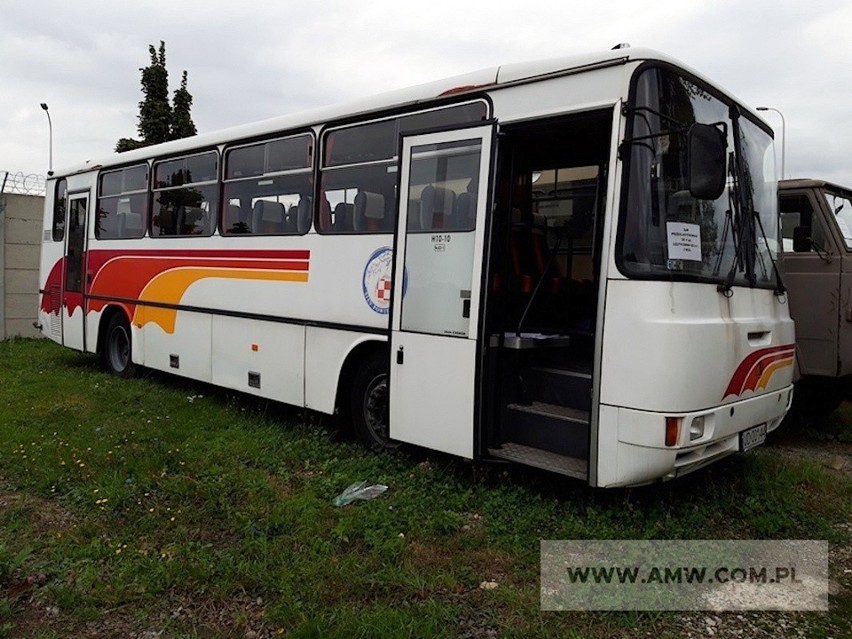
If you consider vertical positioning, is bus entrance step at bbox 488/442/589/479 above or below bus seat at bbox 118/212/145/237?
below

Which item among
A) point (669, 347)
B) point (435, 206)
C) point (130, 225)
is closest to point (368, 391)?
point (435, 206)

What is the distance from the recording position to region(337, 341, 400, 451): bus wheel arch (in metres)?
6.00

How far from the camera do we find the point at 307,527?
456 centimetres

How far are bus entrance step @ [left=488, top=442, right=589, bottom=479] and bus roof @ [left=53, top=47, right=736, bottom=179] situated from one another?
2.47m

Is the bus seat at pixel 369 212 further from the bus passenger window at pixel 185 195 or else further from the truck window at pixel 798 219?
the truck window at pixel 798 219

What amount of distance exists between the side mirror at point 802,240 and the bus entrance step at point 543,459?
3.77m

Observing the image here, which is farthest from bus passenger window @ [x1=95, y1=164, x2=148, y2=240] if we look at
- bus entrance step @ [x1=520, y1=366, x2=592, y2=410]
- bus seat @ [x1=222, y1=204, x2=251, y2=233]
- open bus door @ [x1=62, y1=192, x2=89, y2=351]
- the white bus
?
bus entrance step @ [x1=520, y1=366, x2=592, y2=410]

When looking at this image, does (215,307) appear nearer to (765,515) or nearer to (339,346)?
(339,346)

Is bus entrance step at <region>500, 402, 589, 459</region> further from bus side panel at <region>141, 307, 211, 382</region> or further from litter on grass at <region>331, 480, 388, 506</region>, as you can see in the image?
bus side panel at <region>141, 307, 211, 382</region>

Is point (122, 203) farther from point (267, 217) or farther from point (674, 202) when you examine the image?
point (674, 202)

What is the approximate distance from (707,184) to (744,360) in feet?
4.09

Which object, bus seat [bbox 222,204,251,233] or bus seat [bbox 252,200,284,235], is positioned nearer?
bus seat [bbox 252,200,284,235]

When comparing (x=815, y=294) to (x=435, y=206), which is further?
(x=815, y=294)

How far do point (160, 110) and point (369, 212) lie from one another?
92.0ft
